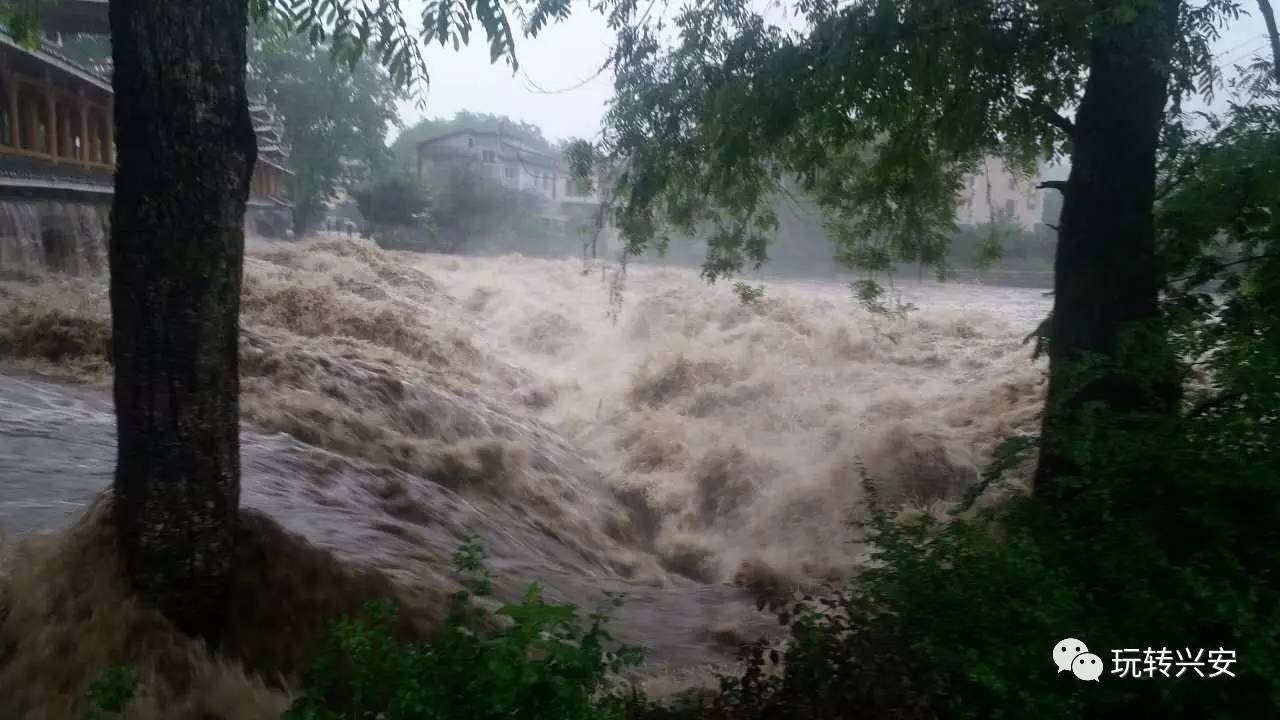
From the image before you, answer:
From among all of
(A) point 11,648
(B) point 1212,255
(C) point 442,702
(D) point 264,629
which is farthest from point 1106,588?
(A) point 11,648

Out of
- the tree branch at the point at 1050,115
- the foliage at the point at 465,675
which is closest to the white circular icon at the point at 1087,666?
the foliage at the point at 465,675

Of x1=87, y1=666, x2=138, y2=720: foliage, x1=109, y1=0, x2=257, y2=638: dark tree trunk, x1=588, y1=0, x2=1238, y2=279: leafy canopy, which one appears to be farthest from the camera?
x1=588, y1=0, x2=1238, y2=279: leafy canopy

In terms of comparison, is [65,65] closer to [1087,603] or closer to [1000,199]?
[1000,199]

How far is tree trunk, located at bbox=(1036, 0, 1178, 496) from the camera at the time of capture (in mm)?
5273

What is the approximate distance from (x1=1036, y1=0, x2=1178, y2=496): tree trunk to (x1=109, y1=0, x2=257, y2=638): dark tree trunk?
410 cm

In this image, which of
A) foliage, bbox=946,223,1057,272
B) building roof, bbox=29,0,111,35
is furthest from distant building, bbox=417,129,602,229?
foliage, bbox=946,223,1057,272

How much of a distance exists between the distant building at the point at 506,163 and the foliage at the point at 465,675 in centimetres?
2055

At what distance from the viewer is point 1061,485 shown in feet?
13.6

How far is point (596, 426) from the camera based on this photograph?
639 inches

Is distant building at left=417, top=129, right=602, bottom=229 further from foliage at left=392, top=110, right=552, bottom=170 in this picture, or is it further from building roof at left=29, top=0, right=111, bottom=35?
building roof at left=29, top=0, right=111, bottom=35

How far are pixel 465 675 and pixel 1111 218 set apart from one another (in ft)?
15.3

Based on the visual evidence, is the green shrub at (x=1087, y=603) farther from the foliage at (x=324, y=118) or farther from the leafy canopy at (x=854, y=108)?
the foliage at (x=324, y=118)

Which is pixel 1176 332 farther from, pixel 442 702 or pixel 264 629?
pixel 264 629

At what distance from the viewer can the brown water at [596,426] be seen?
7.36 m
